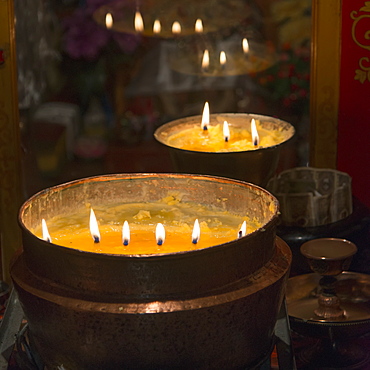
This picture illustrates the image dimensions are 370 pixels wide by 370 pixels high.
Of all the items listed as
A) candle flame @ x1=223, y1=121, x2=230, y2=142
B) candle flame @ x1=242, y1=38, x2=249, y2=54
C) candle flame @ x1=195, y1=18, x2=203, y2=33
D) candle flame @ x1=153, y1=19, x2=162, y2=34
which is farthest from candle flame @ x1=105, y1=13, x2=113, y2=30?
candle flame @ x1=223, y1=121, x2=230, y2=142

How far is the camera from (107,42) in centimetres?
182

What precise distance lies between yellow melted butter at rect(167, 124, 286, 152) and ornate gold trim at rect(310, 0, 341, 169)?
455 millimetres

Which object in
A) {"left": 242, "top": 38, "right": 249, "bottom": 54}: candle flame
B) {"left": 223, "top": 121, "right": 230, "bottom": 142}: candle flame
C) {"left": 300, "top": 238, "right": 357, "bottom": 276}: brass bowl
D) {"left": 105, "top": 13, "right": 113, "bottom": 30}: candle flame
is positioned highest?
{"left": 105, "top": 13, "right": 113, "bottom": 30}: candle flame

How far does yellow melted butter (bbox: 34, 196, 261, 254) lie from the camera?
86 cm

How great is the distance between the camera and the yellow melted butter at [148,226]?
34.0 inches

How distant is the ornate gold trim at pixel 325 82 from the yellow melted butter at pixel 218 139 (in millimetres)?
455

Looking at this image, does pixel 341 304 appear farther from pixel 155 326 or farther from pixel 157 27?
pixel 157 27

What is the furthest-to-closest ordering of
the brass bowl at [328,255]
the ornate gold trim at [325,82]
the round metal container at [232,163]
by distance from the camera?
the ornate gold trim at [325,82], the round metal container at [232,163], the brass bowl at [328,255]

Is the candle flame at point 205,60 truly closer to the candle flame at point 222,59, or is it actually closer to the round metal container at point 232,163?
the candle flame at point 222,59

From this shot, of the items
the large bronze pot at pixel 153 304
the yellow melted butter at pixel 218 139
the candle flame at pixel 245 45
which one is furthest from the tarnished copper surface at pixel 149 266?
the candle flame at pixel 245 45

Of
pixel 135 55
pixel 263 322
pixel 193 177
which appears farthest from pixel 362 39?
pixel 263 322

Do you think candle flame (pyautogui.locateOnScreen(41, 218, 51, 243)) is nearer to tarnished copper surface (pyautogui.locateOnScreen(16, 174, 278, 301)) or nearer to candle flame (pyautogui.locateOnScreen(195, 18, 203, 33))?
tarnished copper surface (pyautogui.locateOnScreen(16, 174, 278, 301))

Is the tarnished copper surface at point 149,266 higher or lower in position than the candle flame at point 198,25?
lower

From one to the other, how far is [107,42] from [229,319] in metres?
1.24
